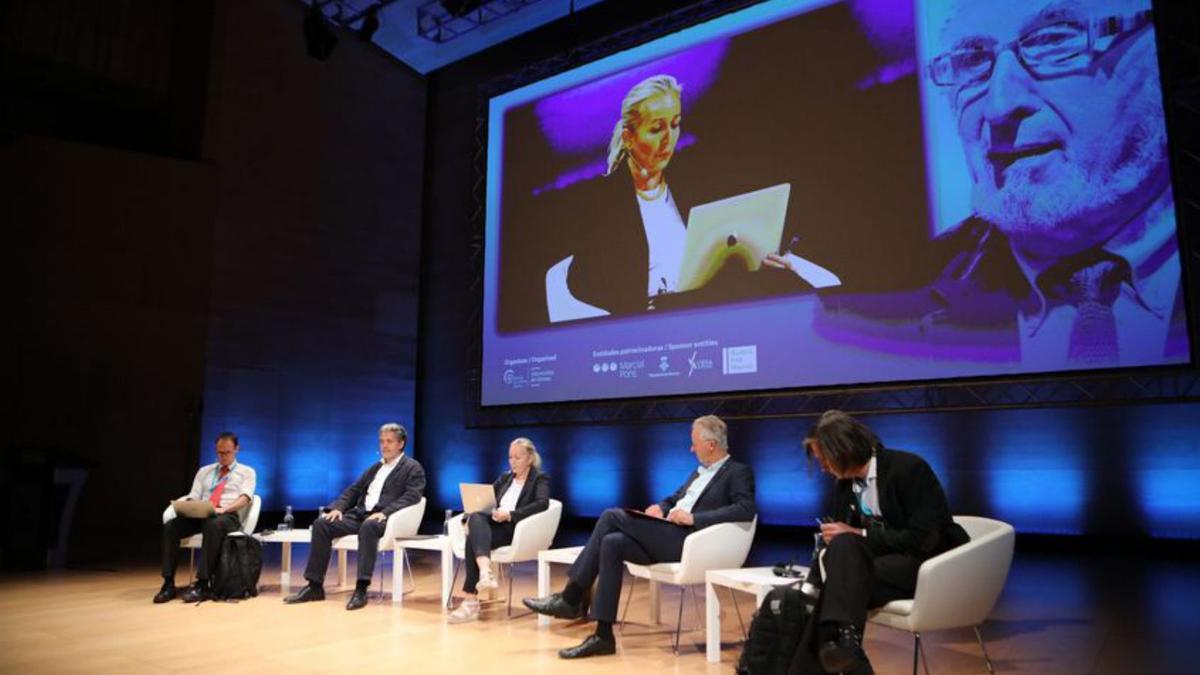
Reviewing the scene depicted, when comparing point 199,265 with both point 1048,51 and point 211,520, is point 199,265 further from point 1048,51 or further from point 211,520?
point 1048,51

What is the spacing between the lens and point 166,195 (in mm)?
8227

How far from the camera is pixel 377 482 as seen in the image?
5.43 m

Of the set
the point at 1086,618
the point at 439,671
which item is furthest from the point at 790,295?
the point at 439,671

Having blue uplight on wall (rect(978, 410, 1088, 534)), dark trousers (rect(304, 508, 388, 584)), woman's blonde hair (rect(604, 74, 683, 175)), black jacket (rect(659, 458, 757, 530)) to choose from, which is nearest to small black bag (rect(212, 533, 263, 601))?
dark trousers (rect(304, 508, 388, 584))

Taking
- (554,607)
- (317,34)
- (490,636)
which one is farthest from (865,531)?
(317,34)

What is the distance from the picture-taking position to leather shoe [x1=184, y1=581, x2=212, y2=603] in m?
4.93

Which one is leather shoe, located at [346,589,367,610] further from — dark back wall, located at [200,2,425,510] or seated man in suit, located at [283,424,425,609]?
dark back wall, located at [200,2,425,510]

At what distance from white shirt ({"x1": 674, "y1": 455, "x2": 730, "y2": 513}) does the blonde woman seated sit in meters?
0.92

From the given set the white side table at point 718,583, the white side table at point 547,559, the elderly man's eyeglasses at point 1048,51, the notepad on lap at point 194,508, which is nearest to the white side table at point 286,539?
the notepad on lap at point 194,508

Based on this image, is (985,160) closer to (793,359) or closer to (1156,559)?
(793,359)

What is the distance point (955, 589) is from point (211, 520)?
424 centimetres

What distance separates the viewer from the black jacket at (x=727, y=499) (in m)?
3.89

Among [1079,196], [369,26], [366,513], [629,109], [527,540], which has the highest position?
[369,26]

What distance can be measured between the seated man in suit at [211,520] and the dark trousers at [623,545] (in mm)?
2462
